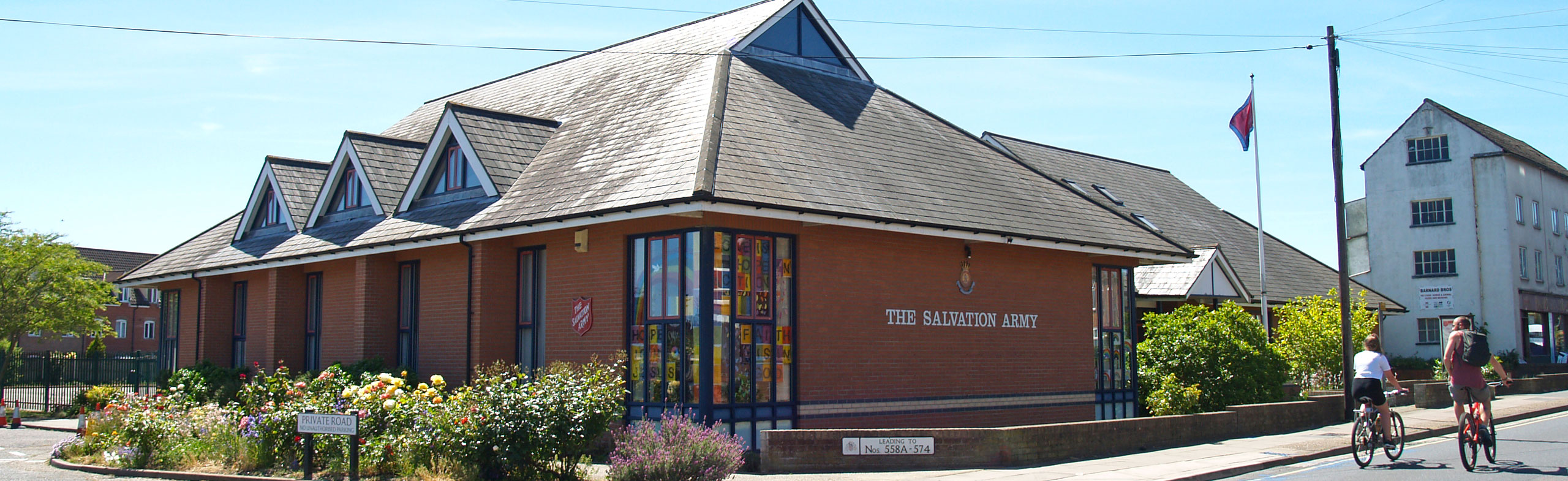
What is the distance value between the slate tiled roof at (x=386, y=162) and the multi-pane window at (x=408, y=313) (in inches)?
51.0

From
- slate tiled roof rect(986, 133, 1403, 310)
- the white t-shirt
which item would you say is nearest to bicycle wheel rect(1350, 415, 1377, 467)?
the white t-shirt

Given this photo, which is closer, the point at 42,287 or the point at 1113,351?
the point at 1113,351

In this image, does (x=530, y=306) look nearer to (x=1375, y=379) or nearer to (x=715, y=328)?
(x=715, y=328)

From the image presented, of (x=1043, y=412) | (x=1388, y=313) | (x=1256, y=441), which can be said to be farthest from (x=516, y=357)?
(x=1388, y=313)

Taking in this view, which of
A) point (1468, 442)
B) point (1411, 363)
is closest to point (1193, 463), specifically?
point (1468, 442)

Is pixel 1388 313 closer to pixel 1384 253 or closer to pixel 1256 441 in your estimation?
pixel 1384 253

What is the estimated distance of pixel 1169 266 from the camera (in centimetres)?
2858

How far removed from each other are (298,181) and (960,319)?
1674cm


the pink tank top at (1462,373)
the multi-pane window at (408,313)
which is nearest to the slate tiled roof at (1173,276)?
the pink tank top at (1462,373)

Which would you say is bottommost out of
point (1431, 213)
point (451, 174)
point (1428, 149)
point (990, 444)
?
point (990, 444)

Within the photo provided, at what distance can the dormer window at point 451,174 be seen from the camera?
20.0 m

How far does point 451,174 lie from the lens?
806 inches

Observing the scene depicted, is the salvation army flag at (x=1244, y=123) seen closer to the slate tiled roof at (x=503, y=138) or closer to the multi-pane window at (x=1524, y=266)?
the slate tiled roof at (x=503, y=138)

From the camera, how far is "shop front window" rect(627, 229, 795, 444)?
50.1 ft
